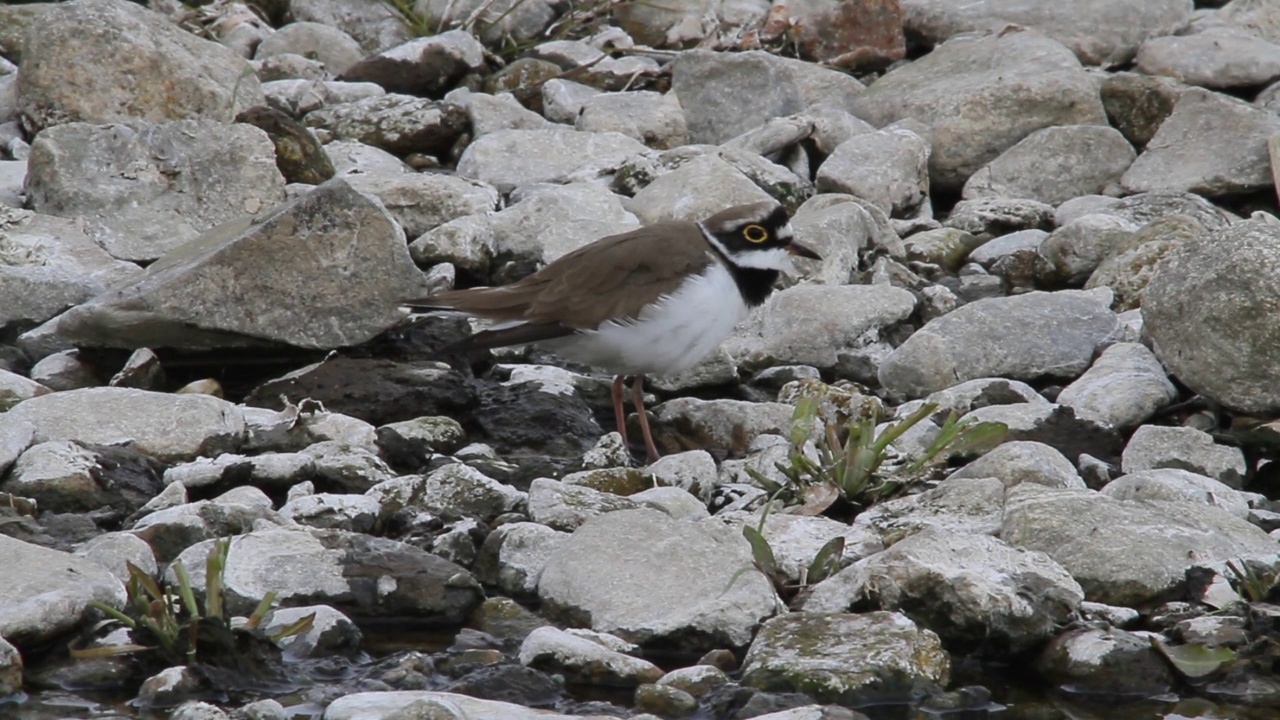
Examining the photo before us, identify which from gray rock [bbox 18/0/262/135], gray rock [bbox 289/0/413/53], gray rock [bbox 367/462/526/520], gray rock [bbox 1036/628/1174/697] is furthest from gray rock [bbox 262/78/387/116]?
gray rock [bbox 1036/628/1174/697]

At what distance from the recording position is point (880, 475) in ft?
19.7

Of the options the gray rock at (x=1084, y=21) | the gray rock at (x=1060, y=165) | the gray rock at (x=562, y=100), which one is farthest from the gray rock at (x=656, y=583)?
the gray rock at (x=1084, y=21)

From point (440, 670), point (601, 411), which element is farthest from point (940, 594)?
point (601, 411)

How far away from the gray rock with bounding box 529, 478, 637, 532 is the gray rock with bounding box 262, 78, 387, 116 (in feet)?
15.9

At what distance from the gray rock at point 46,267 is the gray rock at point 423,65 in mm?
2866

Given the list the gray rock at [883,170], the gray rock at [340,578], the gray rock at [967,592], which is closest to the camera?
the gray rock at [967,592]

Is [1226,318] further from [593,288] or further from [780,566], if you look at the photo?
[593,288]

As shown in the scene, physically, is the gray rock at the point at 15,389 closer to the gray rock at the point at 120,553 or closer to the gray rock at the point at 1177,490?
the gray rock at the point at 120,553

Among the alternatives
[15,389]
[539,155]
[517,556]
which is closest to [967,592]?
[517,556]

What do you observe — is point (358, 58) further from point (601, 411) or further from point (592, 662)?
point (592, 662)

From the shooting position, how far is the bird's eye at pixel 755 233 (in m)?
7.02

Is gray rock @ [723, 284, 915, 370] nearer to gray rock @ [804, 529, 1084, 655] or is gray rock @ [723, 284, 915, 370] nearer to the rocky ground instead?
the rocky ground

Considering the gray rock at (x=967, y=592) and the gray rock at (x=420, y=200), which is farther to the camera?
the gray rock at (x=420, y=200)

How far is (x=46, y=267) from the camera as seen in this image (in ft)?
24.8
